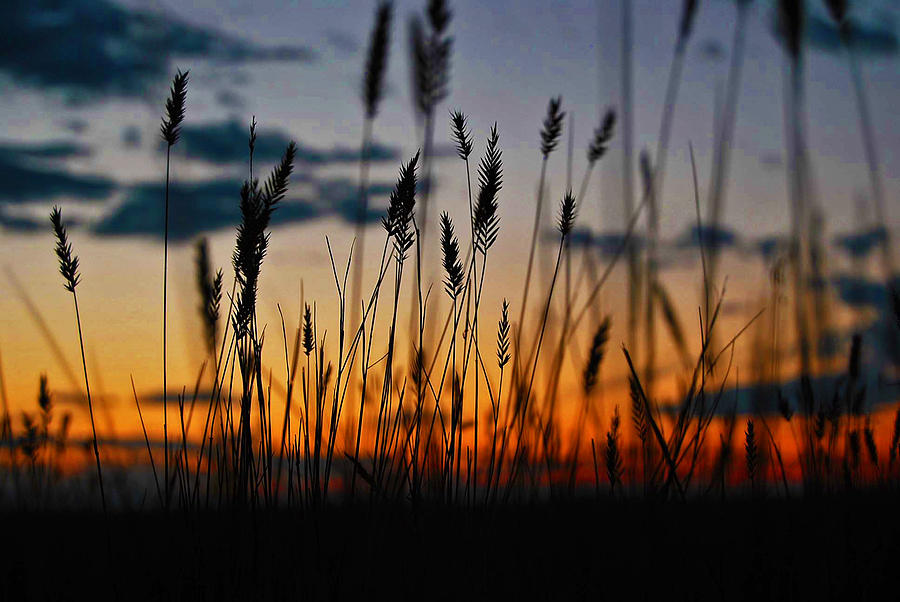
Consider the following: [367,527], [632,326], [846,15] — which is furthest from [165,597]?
[846,15]

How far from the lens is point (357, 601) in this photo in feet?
4.51

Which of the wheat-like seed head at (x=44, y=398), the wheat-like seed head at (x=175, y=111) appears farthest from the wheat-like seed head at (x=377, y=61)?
the wheat-like seed head at (x=44, y=398)

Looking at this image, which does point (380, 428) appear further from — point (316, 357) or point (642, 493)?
point (642, 493)

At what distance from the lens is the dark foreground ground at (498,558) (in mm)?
1411

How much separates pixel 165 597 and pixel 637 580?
3.09 ft

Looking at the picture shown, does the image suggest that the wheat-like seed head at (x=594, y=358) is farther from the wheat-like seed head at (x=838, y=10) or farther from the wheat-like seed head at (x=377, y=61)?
the wheat-like seed head at (x=838, y=10)

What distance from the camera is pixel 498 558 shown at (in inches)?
62.0

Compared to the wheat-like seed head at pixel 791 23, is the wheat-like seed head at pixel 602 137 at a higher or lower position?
lower

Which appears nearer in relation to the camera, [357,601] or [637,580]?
[357,601]

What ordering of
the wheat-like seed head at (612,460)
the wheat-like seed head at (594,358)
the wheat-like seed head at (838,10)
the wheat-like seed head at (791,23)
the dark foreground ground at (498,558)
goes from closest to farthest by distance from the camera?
the dark foreground ground at (498,558), the wheat-like seed head at (612,460), the wheat-like seed head at (594,358), the wheat-like seed head at (791,23), the wheat-like seed head at (838,10)

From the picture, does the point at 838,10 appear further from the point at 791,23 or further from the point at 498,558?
the point at 498,558

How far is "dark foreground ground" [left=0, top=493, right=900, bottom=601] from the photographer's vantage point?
141cm

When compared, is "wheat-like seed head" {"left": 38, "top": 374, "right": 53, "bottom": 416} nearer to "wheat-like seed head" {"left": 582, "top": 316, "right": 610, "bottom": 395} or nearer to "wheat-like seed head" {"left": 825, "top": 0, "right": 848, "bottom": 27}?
"wheat-like seed head" {"left": 582, "top": 316, "right": 610, "bottom": 395}

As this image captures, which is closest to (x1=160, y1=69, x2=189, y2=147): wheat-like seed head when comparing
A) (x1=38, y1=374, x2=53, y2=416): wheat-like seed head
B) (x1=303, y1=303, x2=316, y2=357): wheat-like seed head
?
(x1=303, y1=303, x2=316, y2=357): wheat-like seed head
